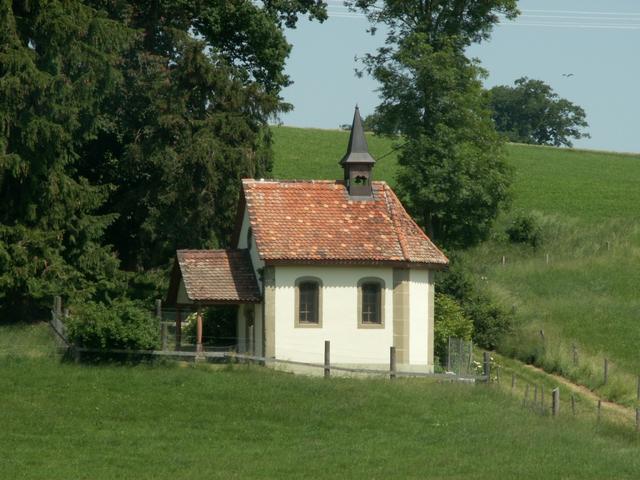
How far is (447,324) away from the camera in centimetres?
4647

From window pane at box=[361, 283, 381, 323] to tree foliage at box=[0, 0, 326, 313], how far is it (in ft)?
26.9

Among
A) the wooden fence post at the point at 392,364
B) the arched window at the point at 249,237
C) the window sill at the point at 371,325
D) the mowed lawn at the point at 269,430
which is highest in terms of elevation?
the arched window at the point at 249,237

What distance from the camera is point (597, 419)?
36.1m

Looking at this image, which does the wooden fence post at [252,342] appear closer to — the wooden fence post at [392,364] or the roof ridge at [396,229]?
the wooden fence post at [392,364]

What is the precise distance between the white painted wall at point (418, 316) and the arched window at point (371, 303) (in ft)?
2.77

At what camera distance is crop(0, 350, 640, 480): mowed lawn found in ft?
96.6

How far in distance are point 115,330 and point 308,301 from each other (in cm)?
590

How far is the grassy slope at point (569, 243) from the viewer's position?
52938 millimetres

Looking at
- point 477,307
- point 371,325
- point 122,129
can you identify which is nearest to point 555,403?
point 371,325

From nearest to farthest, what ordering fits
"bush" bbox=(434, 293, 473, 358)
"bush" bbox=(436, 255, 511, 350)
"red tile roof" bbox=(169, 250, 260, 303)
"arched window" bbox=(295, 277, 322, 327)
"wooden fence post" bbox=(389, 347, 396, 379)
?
1. "wooden fence post" bbox=(389, 347, 396, 379)
2. "arched window" bbox=(295, 277, 322, 327)
3. "red tile roof" bbox=(169, 250, 260, 303)
4. "bush" bbox=(434, 293, 473, 358)
5. "bush" bbox=(436, 255, 511, 350)

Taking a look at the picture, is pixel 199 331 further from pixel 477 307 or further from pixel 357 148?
pixel 477 307

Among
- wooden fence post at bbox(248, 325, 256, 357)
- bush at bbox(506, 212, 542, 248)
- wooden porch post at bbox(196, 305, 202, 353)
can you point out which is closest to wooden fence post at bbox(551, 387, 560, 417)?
wooden fence post at bbox(248, 325, 256, 357)

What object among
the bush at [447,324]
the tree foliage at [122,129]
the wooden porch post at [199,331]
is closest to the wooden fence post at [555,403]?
the wooden porch post at [199,331]

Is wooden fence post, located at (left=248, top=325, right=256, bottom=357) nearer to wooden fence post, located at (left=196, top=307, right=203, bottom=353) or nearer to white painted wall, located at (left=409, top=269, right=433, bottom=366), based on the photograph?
wooden fence post, located at (left=196, top=307, right=203, bottom=353)
